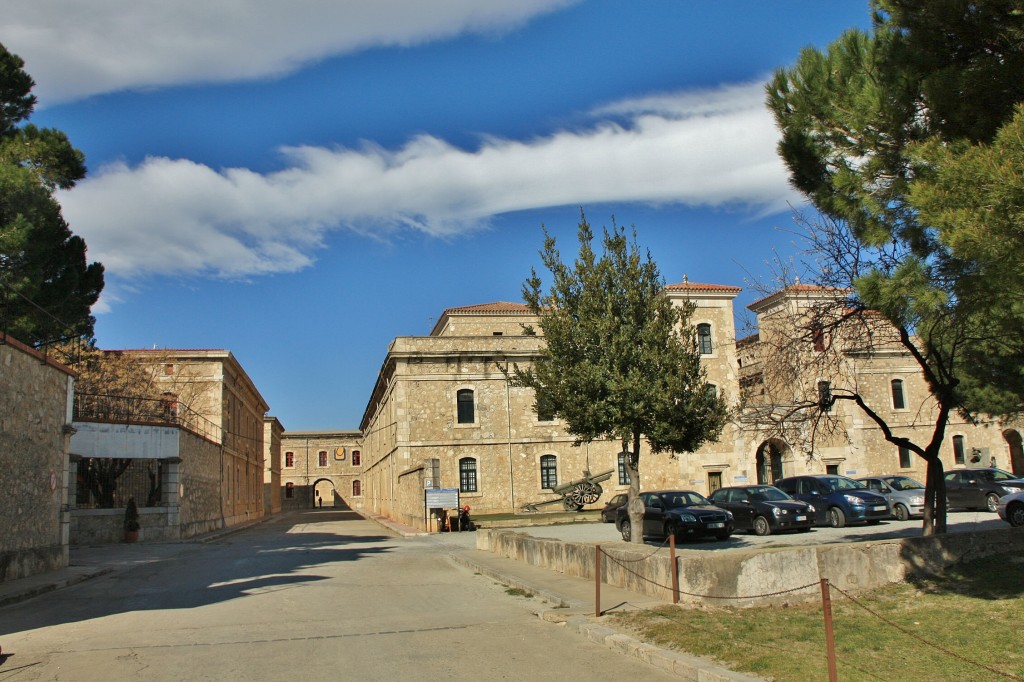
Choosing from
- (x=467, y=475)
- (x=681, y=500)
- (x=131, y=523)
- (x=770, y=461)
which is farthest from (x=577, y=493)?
(x=131, y=523)

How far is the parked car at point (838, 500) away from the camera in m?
21.8

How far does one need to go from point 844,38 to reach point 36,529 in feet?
58.9

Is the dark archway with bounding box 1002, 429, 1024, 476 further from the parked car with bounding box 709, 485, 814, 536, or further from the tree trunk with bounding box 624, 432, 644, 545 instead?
the tree trunk with bounding box 624, 432, 644, 545

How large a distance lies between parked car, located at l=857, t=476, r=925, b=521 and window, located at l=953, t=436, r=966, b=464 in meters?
21.6

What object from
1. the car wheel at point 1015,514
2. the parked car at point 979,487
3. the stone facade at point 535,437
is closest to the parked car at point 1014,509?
the car wheel at point 1015,514

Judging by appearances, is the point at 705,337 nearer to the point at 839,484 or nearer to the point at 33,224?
the point at 839,484

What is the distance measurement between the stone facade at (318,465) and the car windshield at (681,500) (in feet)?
231

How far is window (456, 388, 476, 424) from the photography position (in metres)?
38.8

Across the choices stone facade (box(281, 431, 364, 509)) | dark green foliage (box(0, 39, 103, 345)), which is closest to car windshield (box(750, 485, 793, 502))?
dark green foliage (box(0, 39, 103, 345))

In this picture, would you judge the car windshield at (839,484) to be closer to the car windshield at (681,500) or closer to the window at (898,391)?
the car windshield at (681,500)

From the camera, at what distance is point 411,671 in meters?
7.29

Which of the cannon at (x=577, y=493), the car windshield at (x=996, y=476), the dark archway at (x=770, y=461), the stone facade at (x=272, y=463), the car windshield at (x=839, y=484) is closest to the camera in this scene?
the car windshield at (x=839, y=484)

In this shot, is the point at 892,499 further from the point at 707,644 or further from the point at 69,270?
the point at 69,270

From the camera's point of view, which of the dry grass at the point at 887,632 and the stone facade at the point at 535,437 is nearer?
the dry grass at the point at 887,632
